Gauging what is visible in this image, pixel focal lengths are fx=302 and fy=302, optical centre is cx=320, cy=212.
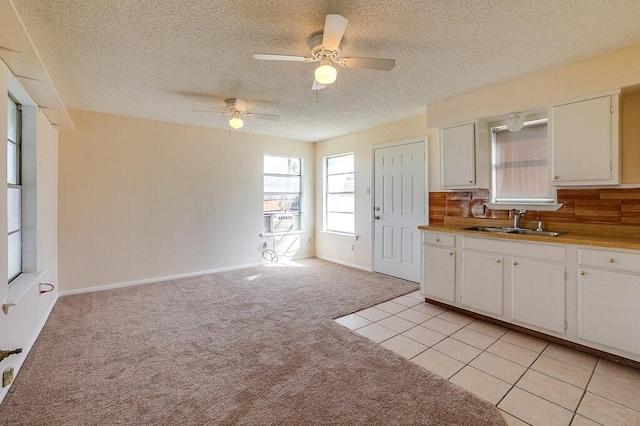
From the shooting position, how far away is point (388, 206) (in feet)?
16.0

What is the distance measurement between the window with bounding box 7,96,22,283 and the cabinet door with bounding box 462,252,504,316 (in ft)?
13.7

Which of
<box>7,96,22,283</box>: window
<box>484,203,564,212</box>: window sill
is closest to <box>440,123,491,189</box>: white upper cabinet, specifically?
<box>484,203,564,212</box>: window sill

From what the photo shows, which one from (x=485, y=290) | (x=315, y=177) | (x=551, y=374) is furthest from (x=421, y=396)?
(x=315, y=177)

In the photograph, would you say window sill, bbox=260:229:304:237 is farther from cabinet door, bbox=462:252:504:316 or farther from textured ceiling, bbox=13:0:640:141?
cabinet door, bbox=462:252:504:316

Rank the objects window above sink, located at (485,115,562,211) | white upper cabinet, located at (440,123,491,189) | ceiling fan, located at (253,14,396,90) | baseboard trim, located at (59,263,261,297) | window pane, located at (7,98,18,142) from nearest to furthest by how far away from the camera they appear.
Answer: ceiling fan, located at (253,14,396,90) → window pane, located at (7,98,18,142) → window above sink, located at (485,115,562,211) → white upper cabinet, located at (440,123,491,189) → baseboard trim, located at (59,263,261,297)

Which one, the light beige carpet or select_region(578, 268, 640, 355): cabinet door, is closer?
the light beige carpet

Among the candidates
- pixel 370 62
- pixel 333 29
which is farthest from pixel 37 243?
pixel 370 62

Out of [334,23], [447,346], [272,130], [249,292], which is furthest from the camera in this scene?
[272,130]

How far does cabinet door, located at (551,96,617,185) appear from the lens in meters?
2.55

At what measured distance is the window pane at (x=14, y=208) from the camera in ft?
8.28

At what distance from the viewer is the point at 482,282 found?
9.95 feet

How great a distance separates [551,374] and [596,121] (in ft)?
6.93

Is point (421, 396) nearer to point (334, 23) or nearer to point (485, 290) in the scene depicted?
point (485, 290)

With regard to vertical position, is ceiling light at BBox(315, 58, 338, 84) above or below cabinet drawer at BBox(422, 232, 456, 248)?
above
